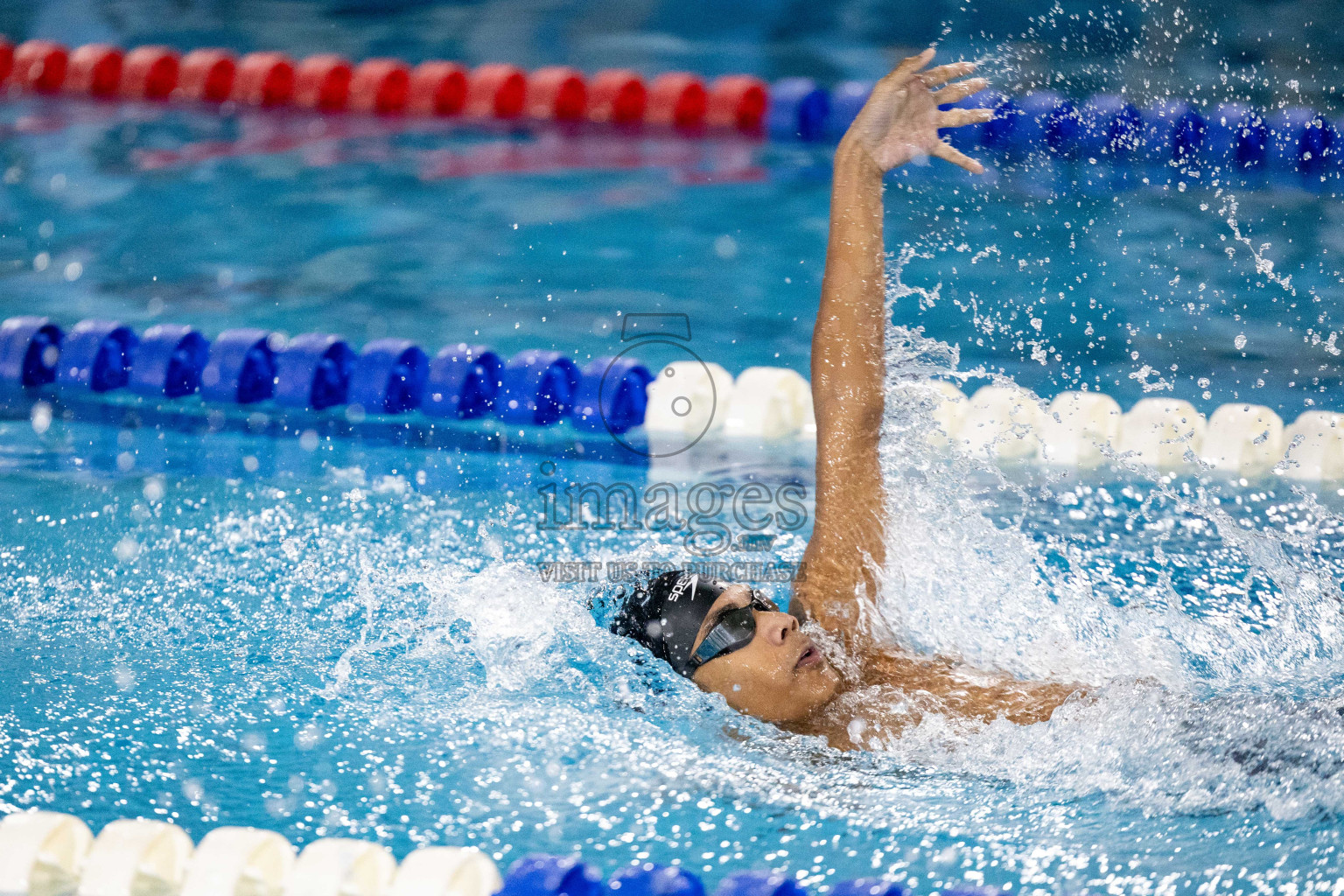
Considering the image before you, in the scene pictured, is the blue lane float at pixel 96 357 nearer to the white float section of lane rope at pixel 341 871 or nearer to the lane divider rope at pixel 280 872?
the lane divider rope at pixel 280 872

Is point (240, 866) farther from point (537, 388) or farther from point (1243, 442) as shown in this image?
point (1243, 442)

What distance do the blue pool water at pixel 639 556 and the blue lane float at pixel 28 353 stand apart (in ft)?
1.24

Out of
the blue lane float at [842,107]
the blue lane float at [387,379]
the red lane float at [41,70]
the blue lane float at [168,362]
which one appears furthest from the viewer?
the red lane float at [41,70]

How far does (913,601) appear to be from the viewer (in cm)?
271

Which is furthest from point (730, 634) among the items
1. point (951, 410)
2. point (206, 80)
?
point (206, 80)

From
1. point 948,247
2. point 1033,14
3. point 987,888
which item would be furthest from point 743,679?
point 1033,14

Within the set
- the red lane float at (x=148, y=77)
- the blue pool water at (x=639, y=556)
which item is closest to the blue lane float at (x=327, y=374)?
the blue pool water at (x=639, y=556)

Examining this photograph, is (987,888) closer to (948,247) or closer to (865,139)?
(865,139)

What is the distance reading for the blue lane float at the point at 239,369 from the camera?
13.1 ft

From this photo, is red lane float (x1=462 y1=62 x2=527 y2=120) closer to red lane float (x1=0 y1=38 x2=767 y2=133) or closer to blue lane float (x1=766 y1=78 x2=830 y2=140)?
red lane float (x1=0 y1=38 x2=767 y2=133)

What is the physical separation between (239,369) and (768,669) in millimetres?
2511

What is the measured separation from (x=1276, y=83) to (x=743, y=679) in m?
6.22

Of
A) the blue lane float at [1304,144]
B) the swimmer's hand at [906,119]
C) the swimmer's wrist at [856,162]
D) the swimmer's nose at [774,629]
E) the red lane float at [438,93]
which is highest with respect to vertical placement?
the red lane float at [438,93]

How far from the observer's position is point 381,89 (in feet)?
22.3
